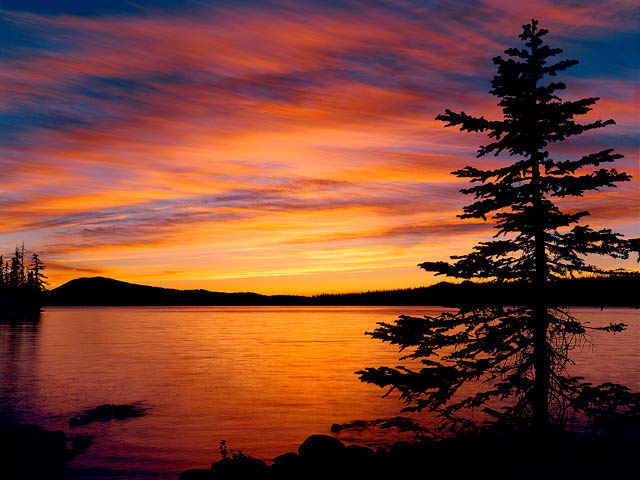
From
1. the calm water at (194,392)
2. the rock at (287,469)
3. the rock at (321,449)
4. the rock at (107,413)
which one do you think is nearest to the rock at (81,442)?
the calm water at (194,392)

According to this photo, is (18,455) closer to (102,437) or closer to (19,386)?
(102,437)

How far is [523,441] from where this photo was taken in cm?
1762

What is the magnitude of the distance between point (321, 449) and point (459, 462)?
417 cm

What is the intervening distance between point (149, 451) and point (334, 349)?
53.7 meters

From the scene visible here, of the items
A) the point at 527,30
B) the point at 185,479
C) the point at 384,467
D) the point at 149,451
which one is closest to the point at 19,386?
the point at 149,451

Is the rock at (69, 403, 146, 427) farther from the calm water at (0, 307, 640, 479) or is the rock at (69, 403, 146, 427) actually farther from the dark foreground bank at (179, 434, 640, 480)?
the dark foreground bank at (179, 434, 640, 480)

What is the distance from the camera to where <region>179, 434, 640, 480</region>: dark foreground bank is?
15727 mm

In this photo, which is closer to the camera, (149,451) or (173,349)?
(149,451)

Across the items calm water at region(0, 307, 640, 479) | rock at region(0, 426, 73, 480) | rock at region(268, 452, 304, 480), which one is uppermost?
rock at region(268, 452, 304, 480)

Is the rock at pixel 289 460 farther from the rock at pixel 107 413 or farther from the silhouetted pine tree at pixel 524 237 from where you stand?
the rock at pixel 107 413

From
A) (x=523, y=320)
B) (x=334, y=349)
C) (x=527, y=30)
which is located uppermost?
(x=527, y=30)

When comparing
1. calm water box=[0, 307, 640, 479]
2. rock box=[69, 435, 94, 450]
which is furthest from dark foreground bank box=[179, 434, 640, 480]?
rock box=[69, 435, 94, 450]

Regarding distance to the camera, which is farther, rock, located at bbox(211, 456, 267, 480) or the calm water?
the calm water

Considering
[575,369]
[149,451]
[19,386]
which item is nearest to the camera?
[149,451]
